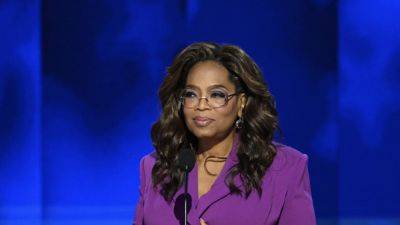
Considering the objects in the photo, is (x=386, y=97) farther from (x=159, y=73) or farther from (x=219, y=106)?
(x=219, y=106)

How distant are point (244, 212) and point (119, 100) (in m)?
2.16

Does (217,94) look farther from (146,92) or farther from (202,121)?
(146,92)

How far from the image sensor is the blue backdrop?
3773 mm

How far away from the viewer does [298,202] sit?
183 cm

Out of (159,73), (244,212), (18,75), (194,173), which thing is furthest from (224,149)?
(18,75)

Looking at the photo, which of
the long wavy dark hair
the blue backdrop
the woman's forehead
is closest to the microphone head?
the long wavy dark hair

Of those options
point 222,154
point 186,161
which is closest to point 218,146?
point 222,154

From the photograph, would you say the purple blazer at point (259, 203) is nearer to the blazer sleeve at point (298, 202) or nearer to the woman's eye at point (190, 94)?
the blazer sleeve at point (298, 202)

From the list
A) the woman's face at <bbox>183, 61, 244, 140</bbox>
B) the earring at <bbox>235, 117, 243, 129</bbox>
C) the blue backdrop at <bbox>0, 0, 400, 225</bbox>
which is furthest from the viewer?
the blue backdrop at <bbox>0, 0, 400, 225</bbox>

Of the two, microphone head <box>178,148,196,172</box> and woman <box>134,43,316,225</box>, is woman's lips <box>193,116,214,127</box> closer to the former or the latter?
woman <box>134,43,316,225</box>

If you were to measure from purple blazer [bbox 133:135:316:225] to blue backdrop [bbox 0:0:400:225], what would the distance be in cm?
192

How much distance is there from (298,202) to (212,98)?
0.36m

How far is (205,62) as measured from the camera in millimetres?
1955

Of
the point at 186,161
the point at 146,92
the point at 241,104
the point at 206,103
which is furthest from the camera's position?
the point at 146,92
